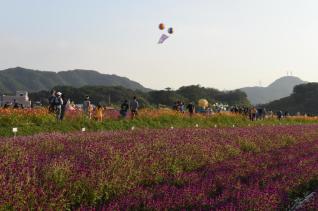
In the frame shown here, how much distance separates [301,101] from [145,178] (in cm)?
18035

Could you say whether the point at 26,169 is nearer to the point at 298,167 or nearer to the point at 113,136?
the point at 298,167

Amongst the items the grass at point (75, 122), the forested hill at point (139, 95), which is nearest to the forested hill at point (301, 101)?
the forested hill at point (139, 95)

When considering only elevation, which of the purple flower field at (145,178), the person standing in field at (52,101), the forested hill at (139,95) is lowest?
the purple flower field at (145,178)

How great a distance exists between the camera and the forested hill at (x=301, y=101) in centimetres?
17075

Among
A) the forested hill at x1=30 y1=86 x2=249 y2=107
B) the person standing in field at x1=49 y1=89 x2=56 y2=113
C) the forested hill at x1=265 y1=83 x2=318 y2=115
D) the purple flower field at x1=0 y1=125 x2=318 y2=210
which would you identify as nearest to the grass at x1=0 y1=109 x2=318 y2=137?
the person standing in field at x1=49 y1=89 x2=56 y2=113

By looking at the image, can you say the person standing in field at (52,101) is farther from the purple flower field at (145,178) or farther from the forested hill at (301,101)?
the forested hill at (301,101)

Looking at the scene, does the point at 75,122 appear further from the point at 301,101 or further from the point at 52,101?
the point at 301,101

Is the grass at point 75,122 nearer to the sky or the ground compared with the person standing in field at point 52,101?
nearer to the ground

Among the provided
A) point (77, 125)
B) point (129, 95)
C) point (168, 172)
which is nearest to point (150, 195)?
point (168, 172)

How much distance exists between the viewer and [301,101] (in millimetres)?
180125

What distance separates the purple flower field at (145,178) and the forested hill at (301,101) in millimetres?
163581

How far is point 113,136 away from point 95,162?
13.8 ft

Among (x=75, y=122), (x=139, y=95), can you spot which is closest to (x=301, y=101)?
(x=139, y=95)

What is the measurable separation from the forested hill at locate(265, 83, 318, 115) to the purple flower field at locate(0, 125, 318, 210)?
6440 inches
